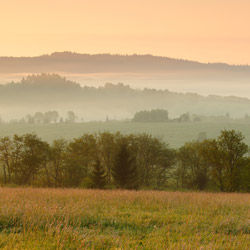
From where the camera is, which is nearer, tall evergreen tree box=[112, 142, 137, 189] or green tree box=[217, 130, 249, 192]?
green tree box=[217, 130, 249, 192]

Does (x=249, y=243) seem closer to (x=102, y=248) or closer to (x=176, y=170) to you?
(x=102, y=248)

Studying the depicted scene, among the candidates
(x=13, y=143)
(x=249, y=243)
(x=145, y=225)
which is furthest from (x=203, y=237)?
(x=13, y=143)

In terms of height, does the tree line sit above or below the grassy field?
below

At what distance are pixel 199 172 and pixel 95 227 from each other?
6994 cm

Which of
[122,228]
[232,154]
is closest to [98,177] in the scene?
[232,154]

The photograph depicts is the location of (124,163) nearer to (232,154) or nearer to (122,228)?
(232,154)

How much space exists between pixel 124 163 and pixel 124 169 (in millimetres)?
1091

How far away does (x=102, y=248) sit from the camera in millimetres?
8648

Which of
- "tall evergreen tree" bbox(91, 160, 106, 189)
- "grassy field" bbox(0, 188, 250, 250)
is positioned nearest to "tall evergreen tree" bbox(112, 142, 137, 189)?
"tall evergreen tree" bbox(91, 160, 106, 189)

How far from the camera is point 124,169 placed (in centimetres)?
5994

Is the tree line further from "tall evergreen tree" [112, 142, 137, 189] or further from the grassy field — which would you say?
the grassy field

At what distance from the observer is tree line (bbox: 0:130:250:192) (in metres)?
58.5

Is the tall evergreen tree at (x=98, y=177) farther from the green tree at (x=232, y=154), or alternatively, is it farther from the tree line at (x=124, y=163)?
the green tree at (x=232, y=154)

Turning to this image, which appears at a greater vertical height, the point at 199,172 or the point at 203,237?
the point at 203,237
